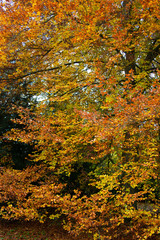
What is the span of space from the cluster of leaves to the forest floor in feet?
3.48

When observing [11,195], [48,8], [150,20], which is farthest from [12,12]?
[11,195]

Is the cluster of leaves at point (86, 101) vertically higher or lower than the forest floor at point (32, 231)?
higher

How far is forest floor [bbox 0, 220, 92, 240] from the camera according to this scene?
7266mm

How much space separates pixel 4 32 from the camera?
6.20 metres

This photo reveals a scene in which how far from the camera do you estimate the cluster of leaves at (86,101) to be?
5.25 meters

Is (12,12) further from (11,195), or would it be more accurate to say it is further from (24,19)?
(11,195)

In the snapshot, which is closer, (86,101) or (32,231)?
(32,231)

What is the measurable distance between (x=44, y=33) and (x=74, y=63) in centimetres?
161

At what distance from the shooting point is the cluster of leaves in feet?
17.2

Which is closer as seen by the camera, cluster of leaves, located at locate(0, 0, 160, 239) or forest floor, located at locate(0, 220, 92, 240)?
cluster of leaves, located at locate(0, 0, 160, 239)

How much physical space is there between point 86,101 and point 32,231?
5.43m

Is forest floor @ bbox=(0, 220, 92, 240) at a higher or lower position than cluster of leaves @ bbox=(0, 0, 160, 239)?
lower

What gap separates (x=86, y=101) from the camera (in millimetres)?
→ 8172

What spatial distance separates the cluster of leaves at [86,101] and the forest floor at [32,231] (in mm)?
1061
